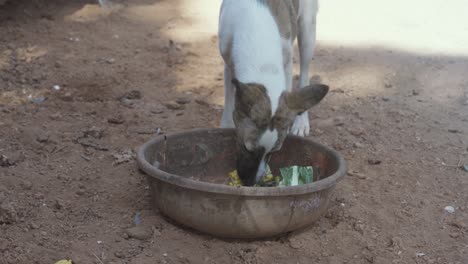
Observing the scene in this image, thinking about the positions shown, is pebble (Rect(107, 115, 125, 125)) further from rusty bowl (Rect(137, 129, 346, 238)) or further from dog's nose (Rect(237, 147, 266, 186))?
dog's nose (Rect(237, 147, 266, 186))

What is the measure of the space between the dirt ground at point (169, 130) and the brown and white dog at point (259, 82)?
0.56 meters

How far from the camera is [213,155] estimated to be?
4.43 metres

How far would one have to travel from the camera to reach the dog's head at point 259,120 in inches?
148

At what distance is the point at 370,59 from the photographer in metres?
7.22

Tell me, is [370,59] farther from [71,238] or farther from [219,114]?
[71,238]

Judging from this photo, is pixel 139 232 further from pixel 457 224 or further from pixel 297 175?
pixel 457 224

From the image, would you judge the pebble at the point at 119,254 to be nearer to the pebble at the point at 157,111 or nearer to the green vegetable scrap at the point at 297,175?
the green vegetable scrap at the point at 297,175

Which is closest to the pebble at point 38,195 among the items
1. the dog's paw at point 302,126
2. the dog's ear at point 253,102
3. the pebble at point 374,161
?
the dog's ear at point 253,102

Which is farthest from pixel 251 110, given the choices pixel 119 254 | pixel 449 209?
pixel 449 209

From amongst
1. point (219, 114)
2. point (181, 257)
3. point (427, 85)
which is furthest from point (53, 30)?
point (181, 257)

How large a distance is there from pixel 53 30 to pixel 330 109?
3549 millimetres

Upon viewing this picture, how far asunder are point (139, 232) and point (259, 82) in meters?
1.15

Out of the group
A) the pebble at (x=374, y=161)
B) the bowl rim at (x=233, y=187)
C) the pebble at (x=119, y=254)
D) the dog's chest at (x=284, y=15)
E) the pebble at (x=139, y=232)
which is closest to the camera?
the bowl rim at (x=233, y=187)

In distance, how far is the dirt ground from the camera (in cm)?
367
